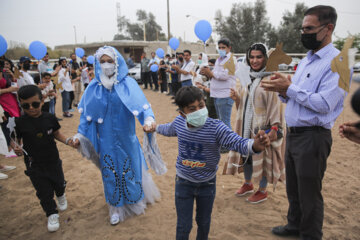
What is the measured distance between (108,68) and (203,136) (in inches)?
56.8

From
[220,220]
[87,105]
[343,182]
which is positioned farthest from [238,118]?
[343,182]

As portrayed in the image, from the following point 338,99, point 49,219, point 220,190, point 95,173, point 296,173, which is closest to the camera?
point 338,99

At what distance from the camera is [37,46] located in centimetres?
564

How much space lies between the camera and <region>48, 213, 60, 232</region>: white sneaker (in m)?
2.91

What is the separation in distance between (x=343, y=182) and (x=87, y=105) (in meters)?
3.84

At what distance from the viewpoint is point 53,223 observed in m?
2.93

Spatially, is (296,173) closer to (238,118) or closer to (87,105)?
(238,118)

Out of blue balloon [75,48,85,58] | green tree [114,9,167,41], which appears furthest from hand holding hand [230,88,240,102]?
green tree [114,9,167,41]

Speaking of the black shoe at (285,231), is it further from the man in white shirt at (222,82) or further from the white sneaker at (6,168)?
the white sneaker at (6,168)

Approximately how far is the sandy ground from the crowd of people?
168 mm

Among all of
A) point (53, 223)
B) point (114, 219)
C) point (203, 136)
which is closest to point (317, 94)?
point (203, 136)

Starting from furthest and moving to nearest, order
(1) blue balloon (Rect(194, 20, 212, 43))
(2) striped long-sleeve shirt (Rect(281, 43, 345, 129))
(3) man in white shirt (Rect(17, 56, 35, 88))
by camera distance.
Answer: (3) man in white shirt (Rect(17, 56, 35, 88))
(1) blue balloon (Rect(194, 20, 212, 43))
(2) striped long-sleeve shirt (Rect(281, 43, 345, 129))

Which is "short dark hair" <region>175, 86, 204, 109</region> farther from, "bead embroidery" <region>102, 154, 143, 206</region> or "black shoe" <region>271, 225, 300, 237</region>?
"black shoe" <region>271, 225, 300, 237</region>

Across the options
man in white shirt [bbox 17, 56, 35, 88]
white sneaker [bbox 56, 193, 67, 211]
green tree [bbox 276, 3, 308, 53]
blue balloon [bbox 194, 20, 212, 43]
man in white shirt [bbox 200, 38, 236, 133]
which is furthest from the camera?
green tree [bbox 276, 3, 308, 53]
